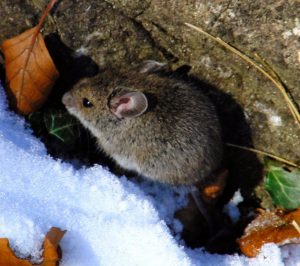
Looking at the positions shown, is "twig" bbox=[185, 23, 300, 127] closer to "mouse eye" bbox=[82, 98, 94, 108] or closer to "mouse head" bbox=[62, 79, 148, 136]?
"mouse head" bbox=[62, 79, 148, 136]

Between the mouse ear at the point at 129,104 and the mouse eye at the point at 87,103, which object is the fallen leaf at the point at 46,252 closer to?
the mouse ear at the point at 129,104

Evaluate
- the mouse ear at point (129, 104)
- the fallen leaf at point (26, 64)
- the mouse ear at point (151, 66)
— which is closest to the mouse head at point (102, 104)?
the mouse ear at point (129, 104)

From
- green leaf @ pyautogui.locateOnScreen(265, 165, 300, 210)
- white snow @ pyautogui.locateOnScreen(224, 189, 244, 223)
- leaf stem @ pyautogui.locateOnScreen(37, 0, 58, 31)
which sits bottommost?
white snow @ pyautogui.locateOnScreen(224, 189, 244, 223)

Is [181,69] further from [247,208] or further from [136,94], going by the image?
[247,208]

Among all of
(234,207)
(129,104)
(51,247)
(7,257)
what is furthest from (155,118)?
(7,257)

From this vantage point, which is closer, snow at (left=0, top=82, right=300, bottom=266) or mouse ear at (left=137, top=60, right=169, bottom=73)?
snow at (left=0, top=82, right=300, bottom=266)

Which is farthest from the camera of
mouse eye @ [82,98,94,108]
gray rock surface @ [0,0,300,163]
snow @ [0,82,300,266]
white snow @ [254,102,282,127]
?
mouse eye @ [82,98,94,108]

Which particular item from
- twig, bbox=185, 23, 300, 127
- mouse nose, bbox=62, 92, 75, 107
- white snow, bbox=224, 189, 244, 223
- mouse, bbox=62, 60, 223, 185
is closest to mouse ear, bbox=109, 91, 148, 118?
mouse, bbox=62, 60, 223, 185

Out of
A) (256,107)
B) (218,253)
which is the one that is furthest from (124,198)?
(256,107)

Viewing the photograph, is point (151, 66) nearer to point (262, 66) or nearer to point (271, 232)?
point (262, 66)
